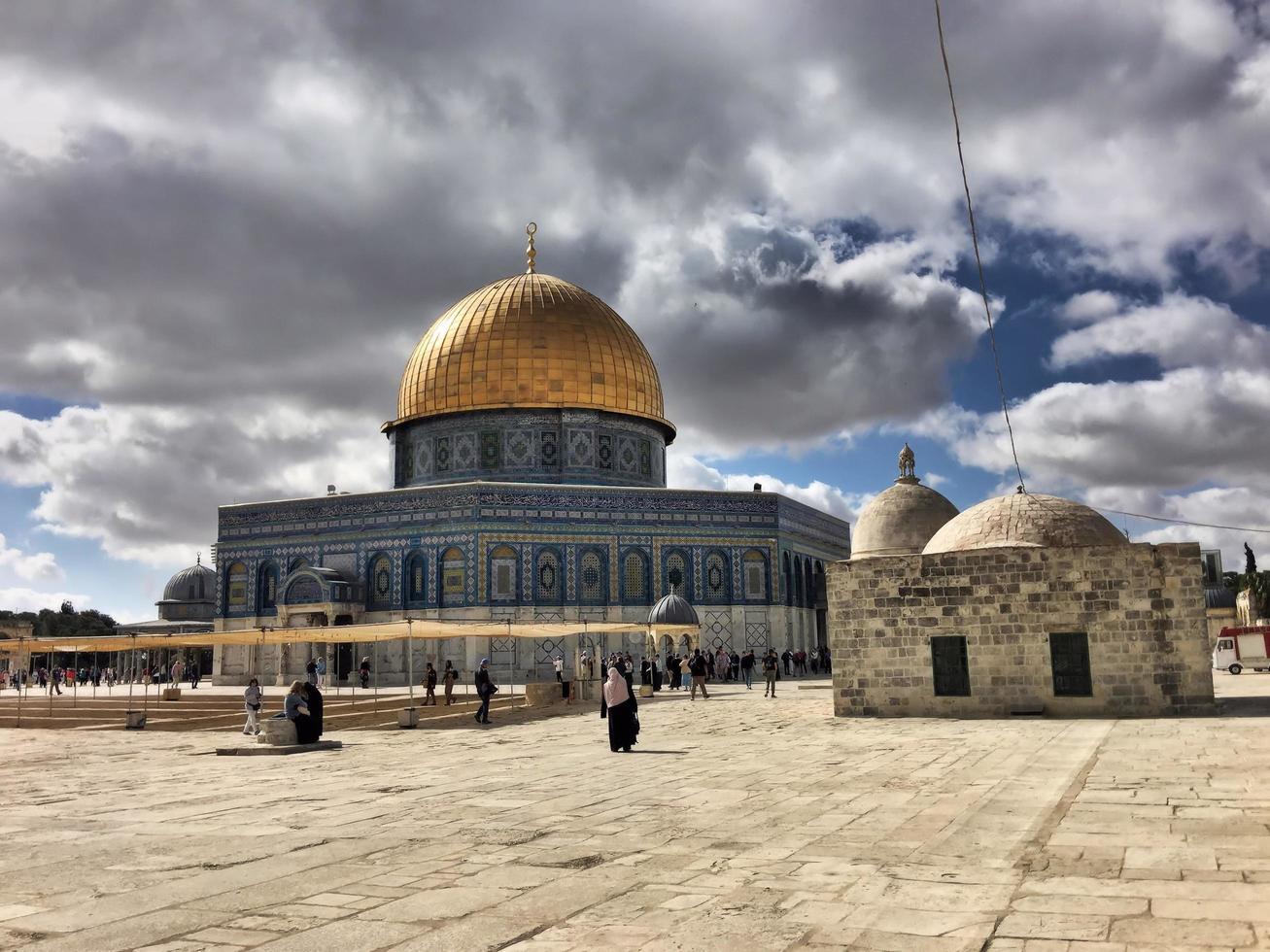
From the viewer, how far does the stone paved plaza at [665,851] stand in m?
4.65

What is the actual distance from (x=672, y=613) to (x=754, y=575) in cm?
543

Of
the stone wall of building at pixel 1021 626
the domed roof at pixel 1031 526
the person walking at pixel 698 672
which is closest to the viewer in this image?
the stone wall of building at pixel 1021 626

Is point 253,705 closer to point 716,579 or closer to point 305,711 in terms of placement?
point 305,711

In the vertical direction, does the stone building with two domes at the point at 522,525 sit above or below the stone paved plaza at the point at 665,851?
above

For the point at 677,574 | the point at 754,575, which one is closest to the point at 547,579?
the point at 677,574

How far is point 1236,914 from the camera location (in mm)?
4633

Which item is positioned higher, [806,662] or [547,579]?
[547,579]

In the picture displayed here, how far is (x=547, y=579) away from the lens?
1323 inches

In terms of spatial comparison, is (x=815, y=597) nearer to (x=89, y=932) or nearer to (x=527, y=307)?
(x=527, y=307)

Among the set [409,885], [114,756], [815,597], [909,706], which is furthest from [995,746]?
[815,597]

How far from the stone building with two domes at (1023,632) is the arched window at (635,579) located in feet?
55.5

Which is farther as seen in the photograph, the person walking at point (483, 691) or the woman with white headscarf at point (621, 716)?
the person walking at point (483, 691)

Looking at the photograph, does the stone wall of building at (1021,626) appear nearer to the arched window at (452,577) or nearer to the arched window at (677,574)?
the arched window at (677,574)

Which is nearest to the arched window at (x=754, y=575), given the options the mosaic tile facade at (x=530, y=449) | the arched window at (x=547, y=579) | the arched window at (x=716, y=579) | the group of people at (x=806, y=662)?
the arched window at (x=716, y=579)
